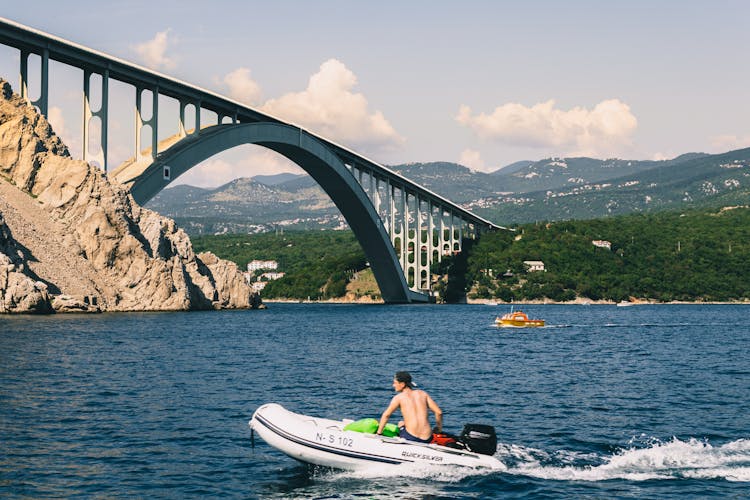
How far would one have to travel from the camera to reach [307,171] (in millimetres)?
87188

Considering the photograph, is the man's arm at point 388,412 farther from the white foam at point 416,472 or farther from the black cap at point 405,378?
the white foam at point 416,472

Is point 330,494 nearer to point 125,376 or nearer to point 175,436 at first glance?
point 175,436

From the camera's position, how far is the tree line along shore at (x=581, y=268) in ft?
407

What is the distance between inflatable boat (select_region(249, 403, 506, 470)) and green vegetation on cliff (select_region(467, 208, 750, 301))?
4289 inches

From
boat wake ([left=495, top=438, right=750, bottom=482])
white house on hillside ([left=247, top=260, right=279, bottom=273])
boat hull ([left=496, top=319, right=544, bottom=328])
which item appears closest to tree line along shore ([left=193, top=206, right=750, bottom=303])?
white house on hillside ([left=247, top=260, right=279, bottom=273])

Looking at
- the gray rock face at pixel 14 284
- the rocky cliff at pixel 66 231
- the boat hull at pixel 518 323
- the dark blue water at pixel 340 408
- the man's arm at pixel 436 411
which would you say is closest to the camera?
the dark blue water at pixel 340 408

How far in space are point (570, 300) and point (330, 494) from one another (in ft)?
372

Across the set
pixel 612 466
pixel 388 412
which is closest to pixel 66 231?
pixel 388 412

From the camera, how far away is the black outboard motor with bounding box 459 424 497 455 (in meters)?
15.7

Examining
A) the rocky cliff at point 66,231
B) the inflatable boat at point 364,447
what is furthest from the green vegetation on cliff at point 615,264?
the inflatable boat at point 364,447

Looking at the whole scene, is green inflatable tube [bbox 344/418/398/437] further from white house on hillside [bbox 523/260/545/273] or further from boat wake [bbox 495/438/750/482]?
white house on hillside [bbox 523/260/545/273]

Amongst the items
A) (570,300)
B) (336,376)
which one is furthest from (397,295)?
(336,376)

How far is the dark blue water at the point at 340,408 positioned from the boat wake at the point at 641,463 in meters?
0.05

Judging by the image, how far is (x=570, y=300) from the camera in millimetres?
124062
